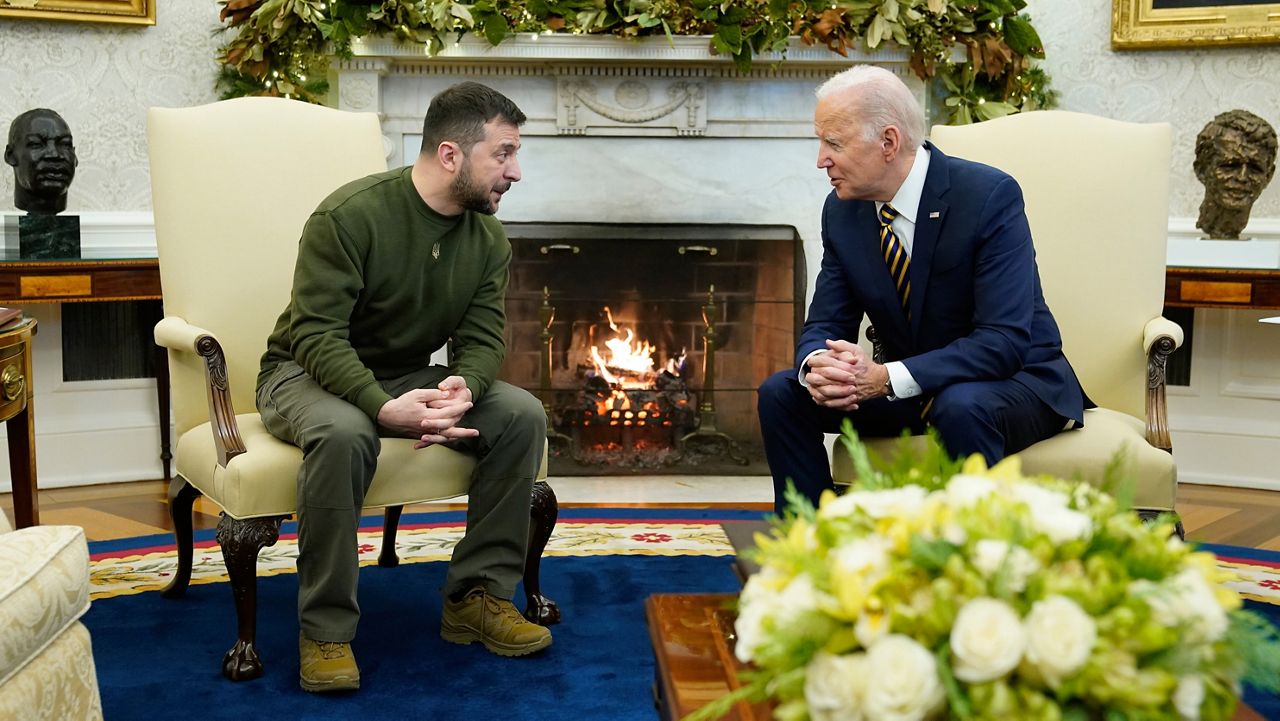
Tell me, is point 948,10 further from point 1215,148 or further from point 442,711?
point 442,711

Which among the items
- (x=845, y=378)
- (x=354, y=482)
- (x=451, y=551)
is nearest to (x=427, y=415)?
(x=354, y=482)

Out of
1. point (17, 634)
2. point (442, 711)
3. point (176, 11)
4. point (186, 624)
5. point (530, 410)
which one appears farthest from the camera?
point (176, 11)

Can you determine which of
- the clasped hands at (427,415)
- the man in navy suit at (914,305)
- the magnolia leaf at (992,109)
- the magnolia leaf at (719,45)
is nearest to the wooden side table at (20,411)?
the clasped hands at (427,415)

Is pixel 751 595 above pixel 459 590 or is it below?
above

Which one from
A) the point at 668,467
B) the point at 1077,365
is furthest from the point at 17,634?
the point at 668,467

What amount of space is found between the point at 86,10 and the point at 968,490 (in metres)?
3.86

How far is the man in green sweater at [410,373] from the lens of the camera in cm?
239

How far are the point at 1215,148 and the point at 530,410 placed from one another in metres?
2.59

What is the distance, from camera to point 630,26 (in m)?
4.11

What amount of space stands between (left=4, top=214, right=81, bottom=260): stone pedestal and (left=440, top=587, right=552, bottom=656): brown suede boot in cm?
184

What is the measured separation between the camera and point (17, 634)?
1650 millimetres

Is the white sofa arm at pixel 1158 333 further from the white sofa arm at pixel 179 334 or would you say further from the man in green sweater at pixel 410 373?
the white sofa arm at pixel 179 334

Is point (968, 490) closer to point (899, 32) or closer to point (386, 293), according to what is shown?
point (386, 293)

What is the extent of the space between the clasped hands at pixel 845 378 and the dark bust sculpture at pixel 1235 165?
6.89ft
